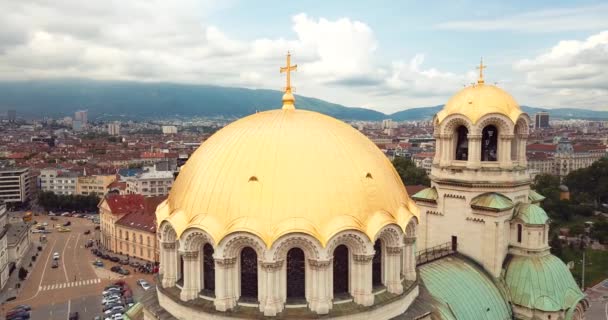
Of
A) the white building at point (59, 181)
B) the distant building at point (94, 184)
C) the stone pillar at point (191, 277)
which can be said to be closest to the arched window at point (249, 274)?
the stone pillar at point (191, 277)

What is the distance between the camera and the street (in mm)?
46469

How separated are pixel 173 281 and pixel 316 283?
5308 millimetres

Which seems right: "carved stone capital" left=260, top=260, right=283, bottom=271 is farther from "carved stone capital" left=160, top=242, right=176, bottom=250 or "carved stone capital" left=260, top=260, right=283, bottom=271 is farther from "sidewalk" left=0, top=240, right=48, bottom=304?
"sidewalk" left=0, top=240, right=48, bottom=304

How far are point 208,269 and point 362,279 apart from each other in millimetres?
4980

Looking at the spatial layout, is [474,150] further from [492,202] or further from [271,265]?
[271,265]

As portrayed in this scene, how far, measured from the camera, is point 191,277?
631 inches

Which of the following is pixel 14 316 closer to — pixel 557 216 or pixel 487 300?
pixel 487 300

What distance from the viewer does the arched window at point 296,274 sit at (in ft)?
50.9

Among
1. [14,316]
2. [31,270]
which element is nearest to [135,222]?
[31,270]

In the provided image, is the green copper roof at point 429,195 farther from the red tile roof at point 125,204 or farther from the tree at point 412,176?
the tree at point 412,176

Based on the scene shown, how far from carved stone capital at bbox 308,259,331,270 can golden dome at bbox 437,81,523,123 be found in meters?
13.4

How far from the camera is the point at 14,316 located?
43094 mm

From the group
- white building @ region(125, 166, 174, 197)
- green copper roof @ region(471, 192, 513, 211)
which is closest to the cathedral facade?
green copper roof @ region(471, 192, 513, 211)

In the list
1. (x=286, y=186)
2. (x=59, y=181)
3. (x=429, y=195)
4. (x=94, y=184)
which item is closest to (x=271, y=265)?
(x=286, y=186)
